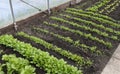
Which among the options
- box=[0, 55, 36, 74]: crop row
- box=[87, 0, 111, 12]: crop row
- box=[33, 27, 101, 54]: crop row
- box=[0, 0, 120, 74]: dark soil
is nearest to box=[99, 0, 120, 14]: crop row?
box=[87, 0, 111, 12]: crop row

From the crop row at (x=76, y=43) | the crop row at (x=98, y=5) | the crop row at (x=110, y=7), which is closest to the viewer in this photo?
the crop row at (x=76, y=43)

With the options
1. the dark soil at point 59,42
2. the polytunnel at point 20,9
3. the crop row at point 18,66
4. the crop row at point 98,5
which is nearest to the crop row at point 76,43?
the dark soil at point 59,42

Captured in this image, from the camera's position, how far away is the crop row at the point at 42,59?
3504 mm

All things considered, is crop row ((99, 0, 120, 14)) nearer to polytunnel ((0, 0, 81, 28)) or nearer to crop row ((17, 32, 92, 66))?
polytunnel ((0, 0, 81, 28))

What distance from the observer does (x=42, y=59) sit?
3.70 m

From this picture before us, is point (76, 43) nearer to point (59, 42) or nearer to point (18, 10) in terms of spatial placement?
point (59, 42)

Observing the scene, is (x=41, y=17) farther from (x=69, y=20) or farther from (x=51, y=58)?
(x=51, y=58)

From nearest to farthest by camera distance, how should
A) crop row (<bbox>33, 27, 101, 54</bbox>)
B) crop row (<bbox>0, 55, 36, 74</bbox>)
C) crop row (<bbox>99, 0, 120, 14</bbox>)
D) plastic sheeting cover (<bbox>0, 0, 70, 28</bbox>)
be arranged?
crop row (<bbox>0, 55, 36, 74</bbox>) < crop row (<bbox>33, 27, 101, 54</bbox>) < plastic sheeting cover (<bbox>0, 0, 70, 28</bbox>) < crop row (<bbox>99, 0, 120, 14</bbox>)

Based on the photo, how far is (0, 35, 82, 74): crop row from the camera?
11.5ft

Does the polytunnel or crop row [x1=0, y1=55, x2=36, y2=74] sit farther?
the polytunnel

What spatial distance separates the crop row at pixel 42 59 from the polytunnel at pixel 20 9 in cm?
81

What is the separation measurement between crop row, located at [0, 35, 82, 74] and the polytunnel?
2.67 feet

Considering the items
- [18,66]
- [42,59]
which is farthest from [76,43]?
[18,66]

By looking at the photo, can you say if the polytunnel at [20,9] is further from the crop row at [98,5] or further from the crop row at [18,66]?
the crop row at [18,66]
